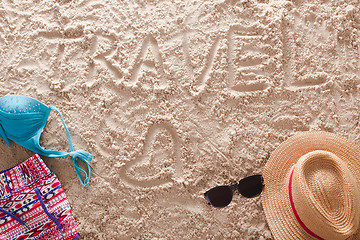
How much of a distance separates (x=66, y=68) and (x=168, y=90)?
1.91ft

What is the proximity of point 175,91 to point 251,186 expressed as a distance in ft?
2.13

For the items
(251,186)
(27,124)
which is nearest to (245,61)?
(251,186)

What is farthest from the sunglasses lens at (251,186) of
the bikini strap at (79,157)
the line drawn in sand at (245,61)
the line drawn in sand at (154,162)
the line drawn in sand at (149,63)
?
the bikini strap at (79,157)

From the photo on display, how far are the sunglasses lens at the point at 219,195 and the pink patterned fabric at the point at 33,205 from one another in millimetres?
721

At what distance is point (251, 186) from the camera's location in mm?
1559

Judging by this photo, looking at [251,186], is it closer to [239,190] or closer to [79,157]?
[239,190]

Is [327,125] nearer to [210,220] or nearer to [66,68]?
[210,220]

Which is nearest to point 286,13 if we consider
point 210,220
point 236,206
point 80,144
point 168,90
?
point 168,90

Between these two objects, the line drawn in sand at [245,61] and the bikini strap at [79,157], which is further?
the line drawn in sand at [245,61]

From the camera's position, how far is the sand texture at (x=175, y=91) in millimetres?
1604

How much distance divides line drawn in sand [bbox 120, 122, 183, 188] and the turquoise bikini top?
0.23m

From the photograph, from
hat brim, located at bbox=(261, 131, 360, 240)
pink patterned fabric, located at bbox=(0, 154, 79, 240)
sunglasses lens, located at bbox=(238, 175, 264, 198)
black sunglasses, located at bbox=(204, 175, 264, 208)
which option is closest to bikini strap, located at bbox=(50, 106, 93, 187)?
pink patterned fabric, located at bbox=(0, 154, 79, 240)

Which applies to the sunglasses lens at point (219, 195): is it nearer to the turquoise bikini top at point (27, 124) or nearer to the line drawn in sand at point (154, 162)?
the line drawn in sand at point (154, 162)

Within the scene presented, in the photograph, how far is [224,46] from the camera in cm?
168
